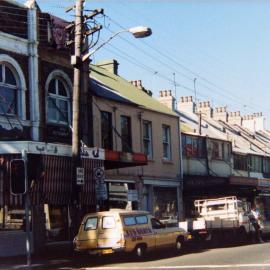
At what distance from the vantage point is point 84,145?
2069cm

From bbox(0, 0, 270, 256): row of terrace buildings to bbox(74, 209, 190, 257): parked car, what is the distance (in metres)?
1.13

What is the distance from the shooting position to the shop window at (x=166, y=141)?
99.3 feet

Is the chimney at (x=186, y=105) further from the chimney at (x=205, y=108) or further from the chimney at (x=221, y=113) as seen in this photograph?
the chimney at (x=221, y=113)

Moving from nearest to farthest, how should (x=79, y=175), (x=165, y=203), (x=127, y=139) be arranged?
(x=79, y=175)
(x=127, y=139)
(x=165, y=203)

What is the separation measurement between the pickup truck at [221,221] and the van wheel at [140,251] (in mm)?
4749

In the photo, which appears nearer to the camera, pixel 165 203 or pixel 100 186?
pixel 100 186

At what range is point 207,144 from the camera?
34.8 m

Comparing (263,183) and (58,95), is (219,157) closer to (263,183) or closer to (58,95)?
(263,183)

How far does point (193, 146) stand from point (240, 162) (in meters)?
7.52

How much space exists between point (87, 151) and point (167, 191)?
433 inches

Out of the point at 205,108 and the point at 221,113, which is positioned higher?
the point at 205,108

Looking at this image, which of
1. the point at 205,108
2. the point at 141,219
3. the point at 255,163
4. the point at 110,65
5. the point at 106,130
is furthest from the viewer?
the point at 205,108

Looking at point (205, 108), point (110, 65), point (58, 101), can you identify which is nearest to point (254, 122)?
point (205, 108)

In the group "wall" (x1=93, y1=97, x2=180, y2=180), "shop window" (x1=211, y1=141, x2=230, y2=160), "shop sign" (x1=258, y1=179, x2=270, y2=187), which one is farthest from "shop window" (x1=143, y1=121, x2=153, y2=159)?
"shop sign" (x1=258, y1=179, x2=270, y2=187)
